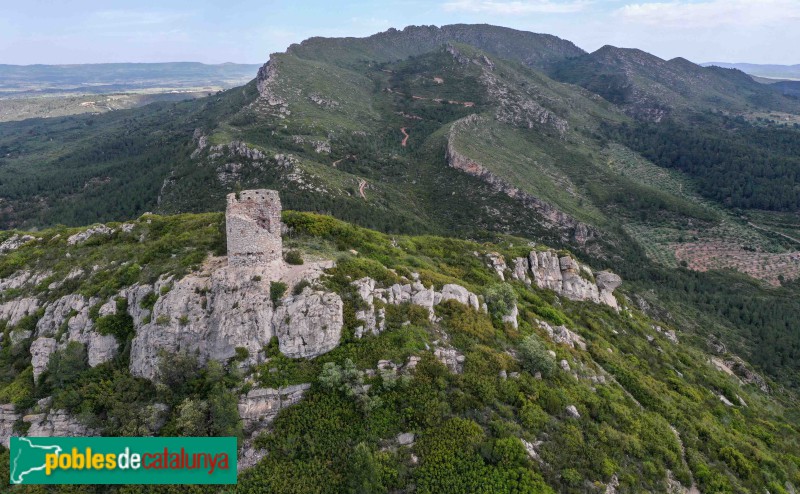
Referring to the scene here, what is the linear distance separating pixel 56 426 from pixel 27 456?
1611 mm

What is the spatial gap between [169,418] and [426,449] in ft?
42.5

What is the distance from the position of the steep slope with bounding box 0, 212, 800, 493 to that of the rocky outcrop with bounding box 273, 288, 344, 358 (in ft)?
0.78

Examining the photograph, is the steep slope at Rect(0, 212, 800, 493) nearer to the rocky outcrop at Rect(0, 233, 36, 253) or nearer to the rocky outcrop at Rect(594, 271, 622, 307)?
the rocky outcrop at Rect(0, 233, 36, 253)

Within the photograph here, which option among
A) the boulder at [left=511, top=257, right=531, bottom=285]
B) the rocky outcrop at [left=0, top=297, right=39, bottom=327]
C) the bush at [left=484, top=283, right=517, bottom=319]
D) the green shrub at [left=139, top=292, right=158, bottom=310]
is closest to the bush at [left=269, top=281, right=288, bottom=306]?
the green shrub at [left=139, top=292, right=158, bottom=310]

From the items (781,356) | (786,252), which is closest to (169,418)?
(781,356)

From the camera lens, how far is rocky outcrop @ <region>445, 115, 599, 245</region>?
10350 cm

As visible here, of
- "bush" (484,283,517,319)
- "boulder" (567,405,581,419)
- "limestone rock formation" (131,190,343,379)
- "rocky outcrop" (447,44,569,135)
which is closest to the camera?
"limestone rock formation" (131,190,343,379)

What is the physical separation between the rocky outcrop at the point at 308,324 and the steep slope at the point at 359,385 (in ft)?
0.78

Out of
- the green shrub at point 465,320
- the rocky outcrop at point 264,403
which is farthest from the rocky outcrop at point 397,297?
the rocky outcrop at point 264,403

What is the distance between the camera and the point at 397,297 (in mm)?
26531

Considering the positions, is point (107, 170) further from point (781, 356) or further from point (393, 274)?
point (781, 356)

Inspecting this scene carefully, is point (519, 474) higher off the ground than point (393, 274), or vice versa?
point (393, 274)

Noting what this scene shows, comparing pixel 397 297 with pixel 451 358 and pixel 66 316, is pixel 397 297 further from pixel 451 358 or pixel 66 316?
pixel 66 316

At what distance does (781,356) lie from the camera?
64.2 metres
